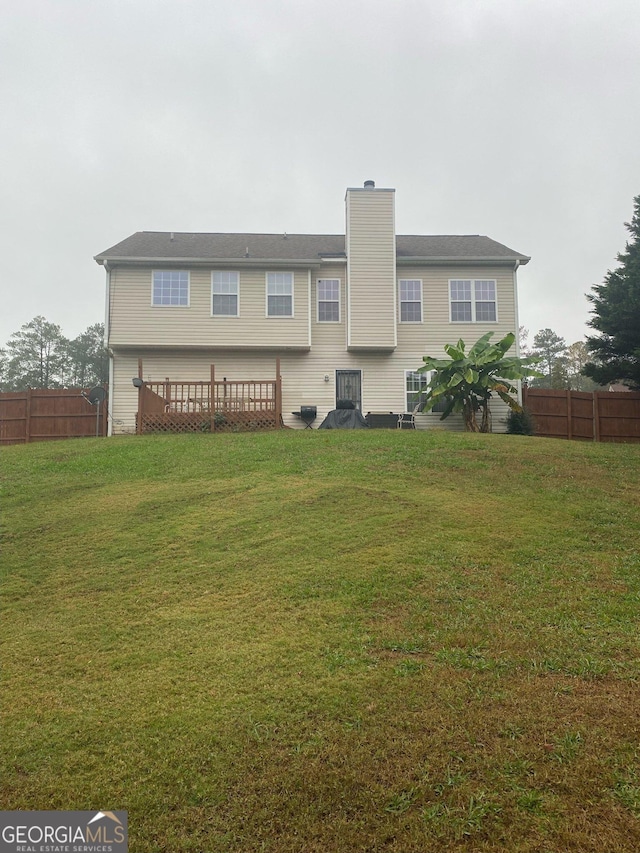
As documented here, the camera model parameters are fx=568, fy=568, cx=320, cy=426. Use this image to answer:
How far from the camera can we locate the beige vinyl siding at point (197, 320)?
Result: 55.1 ft

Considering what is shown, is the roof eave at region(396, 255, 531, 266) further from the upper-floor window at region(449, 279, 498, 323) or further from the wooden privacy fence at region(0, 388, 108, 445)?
the wooden privacy fence at region(0, 388, 108, 445)

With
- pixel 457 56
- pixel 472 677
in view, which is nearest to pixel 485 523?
pixel 472 677

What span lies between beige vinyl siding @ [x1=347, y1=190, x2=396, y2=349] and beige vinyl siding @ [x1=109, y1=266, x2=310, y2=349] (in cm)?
153

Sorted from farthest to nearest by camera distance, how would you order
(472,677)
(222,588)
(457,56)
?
(457,56), (222,588), (472,677)

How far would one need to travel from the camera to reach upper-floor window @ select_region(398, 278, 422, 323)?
706 inches

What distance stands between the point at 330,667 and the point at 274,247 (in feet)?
54.2

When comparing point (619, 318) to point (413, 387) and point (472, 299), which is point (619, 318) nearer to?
point (472, 299)

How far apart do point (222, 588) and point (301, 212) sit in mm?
25260

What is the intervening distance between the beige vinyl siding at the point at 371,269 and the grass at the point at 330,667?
32.2 ft

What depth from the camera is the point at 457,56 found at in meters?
12.6

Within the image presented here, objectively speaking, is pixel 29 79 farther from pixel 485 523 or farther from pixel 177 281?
pixel 485 523

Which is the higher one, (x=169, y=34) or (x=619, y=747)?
(x=169, y=34)

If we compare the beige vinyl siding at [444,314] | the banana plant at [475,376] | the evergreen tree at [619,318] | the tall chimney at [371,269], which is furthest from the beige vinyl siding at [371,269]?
the evergreen tree at [619,318]

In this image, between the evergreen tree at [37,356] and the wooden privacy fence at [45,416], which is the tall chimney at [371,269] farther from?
the evergreen tree at [37,356]
